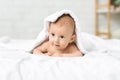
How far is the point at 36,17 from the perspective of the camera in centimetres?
337

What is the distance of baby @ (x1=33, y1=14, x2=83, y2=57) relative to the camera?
1.29m

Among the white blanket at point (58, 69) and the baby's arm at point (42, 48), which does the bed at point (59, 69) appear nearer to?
the white blanket at point (58, 69)

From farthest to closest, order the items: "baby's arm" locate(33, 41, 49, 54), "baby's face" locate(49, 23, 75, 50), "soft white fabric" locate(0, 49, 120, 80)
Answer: "baby's arm" locate(33, 41, 49, 54) < "baby's face" locate(49, 23, 75, 50) < "soft white fabric" locate(0, 49, 120, 80)

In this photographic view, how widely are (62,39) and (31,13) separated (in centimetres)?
210

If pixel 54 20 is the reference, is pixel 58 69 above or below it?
below

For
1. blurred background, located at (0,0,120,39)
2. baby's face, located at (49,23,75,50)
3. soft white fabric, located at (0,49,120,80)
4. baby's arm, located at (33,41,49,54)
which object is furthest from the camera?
blurred background, located at (0,0,120,39)

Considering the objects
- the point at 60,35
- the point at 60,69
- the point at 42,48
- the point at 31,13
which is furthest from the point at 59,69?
the point at 31,13

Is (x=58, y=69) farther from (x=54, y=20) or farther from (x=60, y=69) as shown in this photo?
(x=54, y=20)

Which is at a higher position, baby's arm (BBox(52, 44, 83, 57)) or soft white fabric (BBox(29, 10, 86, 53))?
soft white fabric (BBox(29, 10, 86, 53))

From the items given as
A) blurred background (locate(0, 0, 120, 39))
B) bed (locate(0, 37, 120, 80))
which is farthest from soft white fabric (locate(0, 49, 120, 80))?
blurred background (locate(0, 0, 120, 39))

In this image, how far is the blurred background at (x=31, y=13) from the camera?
3.32m

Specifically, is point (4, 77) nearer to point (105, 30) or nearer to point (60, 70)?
point (60, 70)

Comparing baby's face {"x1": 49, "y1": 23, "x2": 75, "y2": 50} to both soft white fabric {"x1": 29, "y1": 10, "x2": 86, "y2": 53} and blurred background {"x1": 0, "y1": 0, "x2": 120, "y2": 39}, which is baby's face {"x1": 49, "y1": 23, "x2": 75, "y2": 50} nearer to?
soft white fabric {"x1": 29, "y1": 10, "x2": 86, "y2": 53}

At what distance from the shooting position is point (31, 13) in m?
3.35
